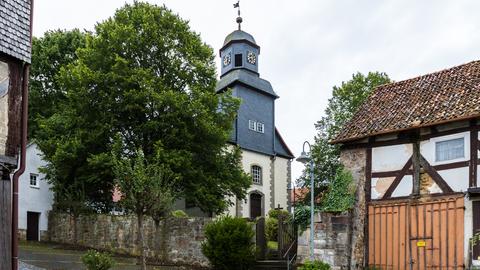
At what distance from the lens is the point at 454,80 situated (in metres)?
19.5

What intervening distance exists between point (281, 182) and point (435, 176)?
71.8 ft

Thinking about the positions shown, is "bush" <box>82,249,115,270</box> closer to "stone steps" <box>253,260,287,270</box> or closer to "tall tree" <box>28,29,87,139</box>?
"stone steps" <box>253,260,287,270</box>

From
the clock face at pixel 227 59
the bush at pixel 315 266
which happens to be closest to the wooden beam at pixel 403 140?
the bush at pixel 315 266

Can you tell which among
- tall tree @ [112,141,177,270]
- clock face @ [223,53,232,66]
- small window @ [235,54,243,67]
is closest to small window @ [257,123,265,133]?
small window @ [235,54,243,67]

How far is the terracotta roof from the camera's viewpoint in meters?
17.8

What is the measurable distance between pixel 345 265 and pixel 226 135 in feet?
29.0

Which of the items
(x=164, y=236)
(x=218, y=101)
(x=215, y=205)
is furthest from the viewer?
(x=218, y=101)

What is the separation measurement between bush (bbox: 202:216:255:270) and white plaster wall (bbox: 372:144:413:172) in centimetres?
486

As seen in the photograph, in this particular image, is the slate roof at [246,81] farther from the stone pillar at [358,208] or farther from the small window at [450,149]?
the small window at [450,149]

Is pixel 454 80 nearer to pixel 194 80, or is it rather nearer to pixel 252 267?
pixel 252 267

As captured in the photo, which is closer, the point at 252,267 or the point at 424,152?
the point at 424,152

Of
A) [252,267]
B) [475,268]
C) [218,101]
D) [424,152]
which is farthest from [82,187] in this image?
[475,268]

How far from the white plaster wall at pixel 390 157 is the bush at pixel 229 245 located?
15.9 ft

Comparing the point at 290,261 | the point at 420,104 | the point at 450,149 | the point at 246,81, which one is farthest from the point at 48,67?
the point at 450,149
